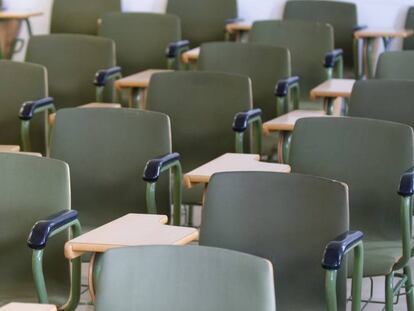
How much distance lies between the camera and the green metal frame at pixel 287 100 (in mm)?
5355

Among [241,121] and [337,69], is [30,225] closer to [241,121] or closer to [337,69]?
[241,121]

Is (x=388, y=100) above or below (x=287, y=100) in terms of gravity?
above

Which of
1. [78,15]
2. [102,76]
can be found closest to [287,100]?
[102,76]

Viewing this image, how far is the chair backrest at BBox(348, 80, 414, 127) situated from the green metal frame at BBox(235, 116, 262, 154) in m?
0.50

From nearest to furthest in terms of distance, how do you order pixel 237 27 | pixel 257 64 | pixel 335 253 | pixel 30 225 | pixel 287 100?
pixel 335 253
pixel 30 225
pixel 287 100
pixel 257 64
pixel 237 27

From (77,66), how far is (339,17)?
2.17 meters

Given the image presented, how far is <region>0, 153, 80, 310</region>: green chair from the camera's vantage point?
343 cm

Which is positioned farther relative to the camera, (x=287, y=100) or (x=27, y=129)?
(x=287, y=100)

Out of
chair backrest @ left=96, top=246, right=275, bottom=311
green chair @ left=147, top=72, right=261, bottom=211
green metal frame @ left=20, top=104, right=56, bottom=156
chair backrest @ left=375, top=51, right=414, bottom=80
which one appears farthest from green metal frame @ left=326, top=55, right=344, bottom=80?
chair backrest @ left=96, top=246, right=275, bottom=311

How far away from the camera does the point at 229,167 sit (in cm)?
398

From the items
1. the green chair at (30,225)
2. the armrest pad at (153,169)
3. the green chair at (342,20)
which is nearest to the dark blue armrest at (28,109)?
the armrest pad at (153,169)

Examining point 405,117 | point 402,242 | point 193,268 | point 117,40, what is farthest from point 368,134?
point 117,40

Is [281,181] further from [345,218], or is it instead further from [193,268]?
[193,268]

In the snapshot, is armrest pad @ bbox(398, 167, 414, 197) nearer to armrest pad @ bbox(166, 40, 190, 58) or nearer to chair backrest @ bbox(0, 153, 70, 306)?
chair backrest @ bbox(0, 153, 70, 306)
